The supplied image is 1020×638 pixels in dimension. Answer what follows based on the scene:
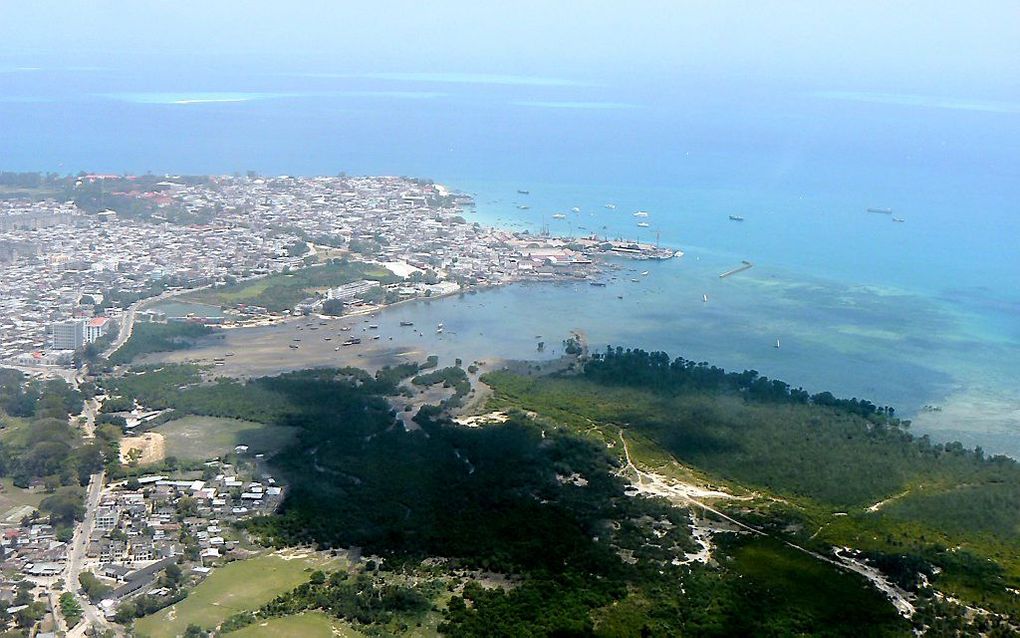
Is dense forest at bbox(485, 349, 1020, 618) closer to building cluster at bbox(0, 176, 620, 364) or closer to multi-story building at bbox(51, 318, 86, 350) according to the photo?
building cluster at bbox(0, 176, 620, 364)

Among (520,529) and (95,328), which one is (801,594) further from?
(95,328)

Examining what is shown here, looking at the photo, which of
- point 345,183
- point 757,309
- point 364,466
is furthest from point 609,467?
point 345,183

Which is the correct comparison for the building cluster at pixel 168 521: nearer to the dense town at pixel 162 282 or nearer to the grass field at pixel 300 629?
the dense town at pixel 162 282

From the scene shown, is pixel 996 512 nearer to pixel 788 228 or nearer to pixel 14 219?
pixel 788 228

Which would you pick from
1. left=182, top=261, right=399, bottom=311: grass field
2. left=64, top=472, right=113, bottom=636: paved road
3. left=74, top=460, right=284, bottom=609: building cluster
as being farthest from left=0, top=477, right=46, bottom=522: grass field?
left=182, top=261, right=399, bottom=311: grass field

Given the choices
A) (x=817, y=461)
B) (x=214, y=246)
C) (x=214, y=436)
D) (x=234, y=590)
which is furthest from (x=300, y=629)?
(x=214, y=246)

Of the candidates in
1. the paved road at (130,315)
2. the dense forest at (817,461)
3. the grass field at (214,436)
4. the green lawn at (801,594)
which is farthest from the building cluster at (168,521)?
the green lawn at (801,594)
